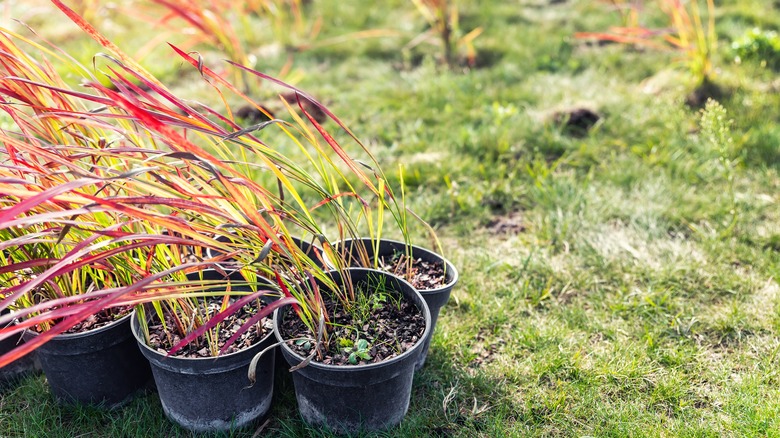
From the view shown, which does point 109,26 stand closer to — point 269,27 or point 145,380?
point 269,27

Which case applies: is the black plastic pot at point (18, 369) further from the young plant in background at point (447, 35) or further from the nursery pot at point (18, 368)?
the young plant in background at point (447, 35)

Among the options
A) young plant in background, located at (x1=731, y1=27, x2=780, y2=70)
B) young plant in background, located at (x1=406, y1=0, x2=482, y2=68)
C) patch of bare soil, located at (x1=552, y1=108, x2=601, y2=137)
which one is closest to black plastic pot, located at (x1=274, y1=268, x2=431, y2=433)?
patch of bare soil, located at (x1=552, y1=108, x2=601, y2=137)

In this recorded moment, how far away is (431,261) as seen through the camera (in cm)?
221

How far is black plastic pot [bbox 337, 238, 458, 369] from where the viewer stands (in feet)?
6.44

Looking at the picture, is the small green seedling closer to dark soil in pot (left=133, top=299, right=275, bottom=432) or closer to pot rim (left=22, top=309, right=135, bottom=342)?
dark soil in pot (left=133, top=299, right=275, bottom=432)

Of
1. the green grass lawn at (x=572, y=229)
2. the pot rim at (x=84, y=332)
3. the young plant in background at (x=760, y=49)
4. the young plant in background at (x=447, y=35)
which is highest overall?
the young plant in background at (x=447, y=35)

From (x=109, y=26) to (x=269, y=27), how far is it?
4.33ft

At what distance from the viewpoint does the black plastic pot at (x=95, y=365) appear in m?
1.80

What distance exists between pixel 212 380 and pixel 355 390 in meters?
0.39

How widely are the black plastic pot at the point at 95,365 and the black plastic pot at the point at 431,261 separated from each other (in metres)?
0.71

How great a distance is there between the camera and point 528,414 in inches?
75.9

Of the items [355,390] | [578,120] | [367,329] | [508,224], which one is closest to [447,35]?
[578,120]

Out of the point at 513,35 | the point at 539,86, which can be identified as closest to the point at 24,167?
the point at 539,86

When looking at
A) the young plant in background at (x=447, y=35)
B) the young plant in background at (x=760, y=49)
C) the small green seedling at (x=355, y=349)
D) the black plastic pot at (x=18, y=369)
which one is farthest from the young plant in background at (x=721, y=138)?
the black plastic pot at (x=18, y=369)
